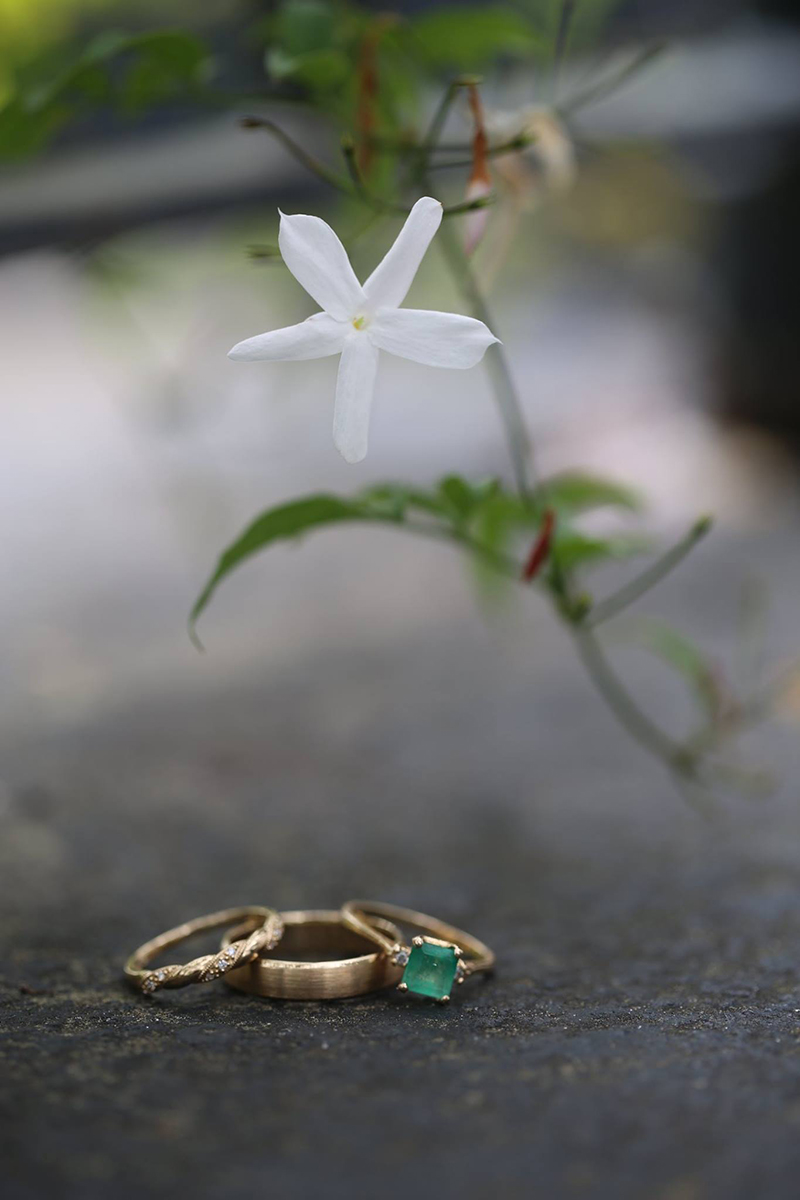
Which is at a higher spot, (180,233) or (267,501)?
(180,233)

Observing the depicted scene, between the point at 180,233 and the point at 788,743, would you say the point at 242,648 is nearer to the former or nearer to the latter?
the point at 180,233

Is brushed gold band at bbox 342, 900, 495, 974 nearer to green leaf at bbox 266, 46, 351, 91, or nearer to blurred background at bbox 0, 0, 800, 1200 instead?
blurred background at bbox 0, 0, 800, 1200

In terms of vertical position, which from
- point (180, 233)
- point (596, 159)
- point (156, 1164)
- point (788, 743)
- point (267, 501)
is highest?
point (596, 159)

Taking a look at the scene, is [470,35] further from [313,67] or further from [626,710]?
[626,710]

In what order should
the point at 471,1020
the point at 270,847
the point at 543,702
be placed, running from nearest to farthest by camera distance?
the point at 471,1020
the point at 270,847
the point at 543,702

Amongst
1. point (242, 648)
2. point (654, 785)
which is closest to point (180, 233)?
point (242, 648)
